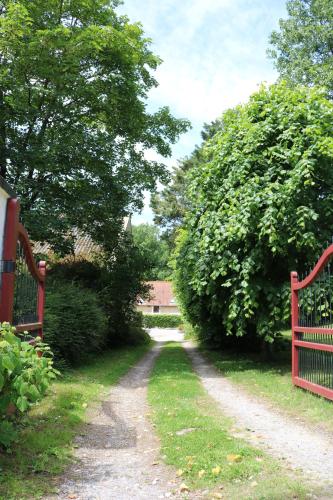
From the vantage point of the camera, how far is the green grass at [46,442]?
13.7 feet

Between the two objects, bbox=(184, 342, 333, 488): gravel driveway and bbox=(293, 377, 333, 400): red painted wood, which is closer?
bbox=(184, 342, 333, 488): gravel driveway

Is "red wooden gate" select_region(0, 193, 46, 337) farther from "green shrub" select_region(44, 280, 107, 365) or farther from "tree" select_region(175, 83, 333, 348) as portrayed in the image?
"tree" select_region(175, 83, 333, 348)

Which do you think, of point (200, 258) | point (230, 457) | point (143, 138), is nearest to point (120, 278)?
point (143, 138)

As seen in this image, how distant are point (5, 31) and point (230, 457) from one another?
13048 mm

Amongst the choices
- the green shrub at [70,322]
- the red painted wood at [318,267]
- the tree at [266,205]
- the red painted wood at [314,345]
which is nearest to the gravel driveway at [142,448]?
the red painted wood at [314,345]

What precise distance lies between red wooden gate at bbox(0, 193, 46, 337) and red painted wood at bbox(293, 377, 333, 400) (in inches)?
185

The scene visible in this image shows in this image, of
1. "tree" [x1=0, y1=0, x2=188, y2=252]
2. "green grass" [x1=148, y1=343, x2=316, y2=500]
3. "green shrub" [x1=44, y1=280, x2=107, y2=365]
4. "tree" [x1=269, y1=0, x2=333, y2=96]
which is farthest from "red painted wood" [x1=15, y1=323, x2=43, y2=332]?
"tree" [x1=269, y1=0, x2=333, y2=96]

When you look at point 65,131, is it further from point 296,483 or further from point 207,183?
point 296,483

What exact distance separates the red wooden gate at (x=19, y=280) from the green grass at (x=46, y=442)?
126cm

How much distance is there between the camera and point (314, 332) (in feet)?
25.3

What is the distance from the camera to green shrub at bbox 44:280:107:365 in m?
11.7

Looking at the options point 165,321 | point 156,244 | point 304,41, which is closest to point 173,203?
point 165,321

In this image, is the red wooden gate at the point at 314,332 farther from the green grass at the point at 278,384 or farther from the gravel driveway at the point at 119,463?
the gravel driveway at the point at 119,463

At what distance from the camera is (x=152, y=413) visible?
24.0ft
